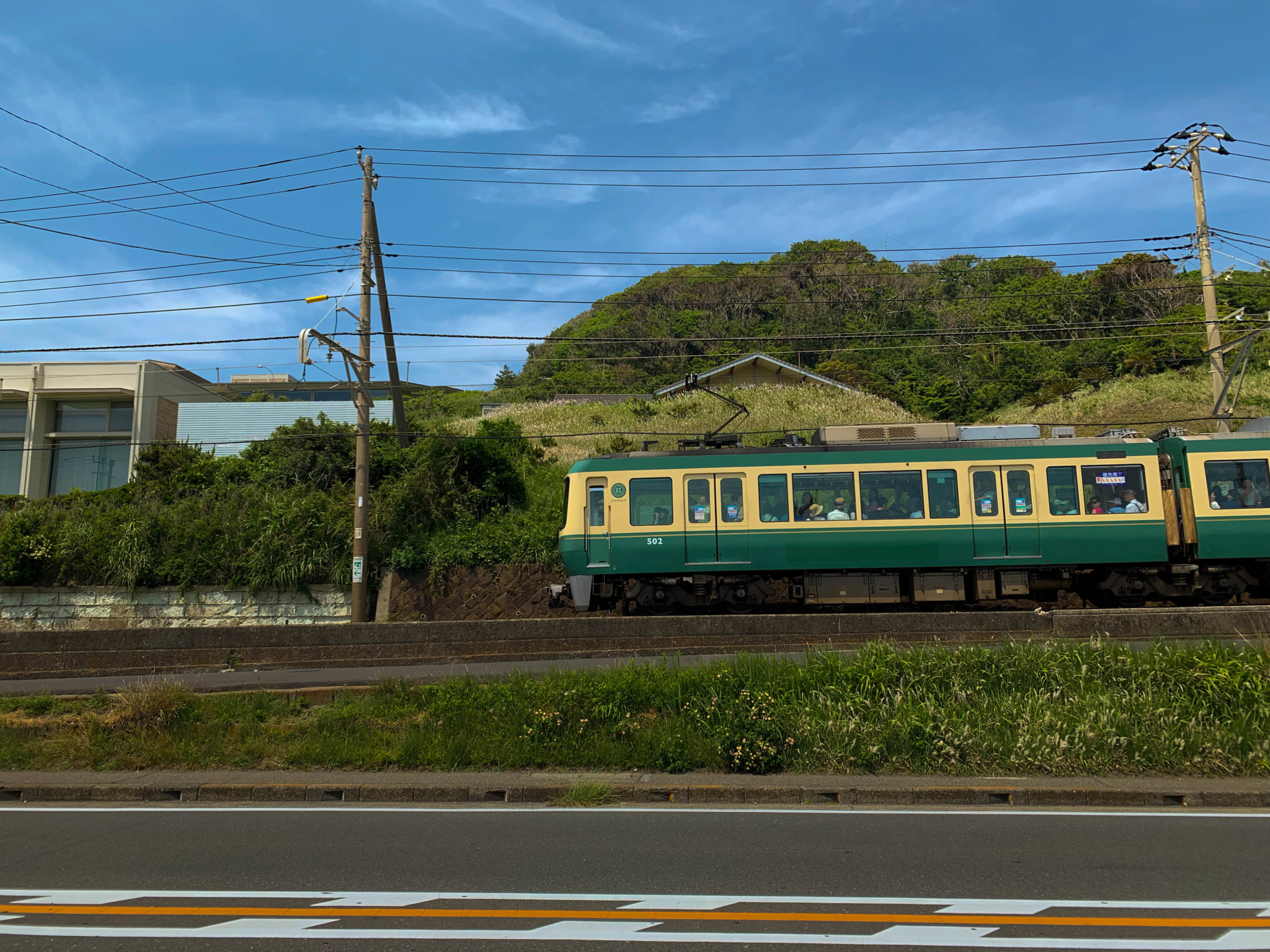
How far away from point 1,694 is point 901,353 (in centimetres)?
5155

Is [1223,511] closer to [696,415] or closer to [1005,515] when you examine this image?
[1005,515]

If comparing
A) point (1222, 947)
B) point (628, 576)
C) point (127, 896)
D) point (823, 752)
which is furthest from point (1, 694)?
point (1222, 947)

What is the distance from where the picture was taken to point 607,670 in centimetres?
947

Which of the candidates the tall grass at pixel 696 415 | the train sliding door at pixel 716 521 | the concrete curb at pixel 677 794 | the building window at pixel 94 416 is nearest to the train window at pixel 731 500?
the train sliding door at pixel 716 521

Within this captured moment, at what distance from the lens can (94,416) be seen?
33000 mm

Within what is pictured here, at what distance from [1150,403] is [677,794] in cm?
3696

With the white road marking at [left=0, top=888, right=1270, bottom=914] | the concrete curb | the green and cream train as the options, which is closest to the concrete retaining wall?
the green and cream train

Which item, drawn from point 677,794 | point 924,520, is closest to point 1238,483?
point 924,520

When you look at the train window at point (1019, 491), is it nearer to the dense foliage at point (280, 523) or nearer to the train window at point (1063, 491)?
the train window at point (1063, 491)

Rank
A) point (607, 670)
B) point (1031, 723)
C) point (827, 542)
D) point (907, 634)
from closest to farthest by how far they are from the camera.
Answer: point (1031, 723) < point (607, 670) < point (907, 634) < point (827, 542)

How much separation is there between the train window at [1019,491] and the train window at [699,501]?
5.61 m

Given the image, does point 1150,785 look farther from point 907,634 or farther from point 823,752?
point 907,634

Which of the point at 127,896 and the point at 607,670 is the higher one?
the point at 607,670

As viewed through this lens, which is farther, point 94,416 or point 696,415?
point 696,415
